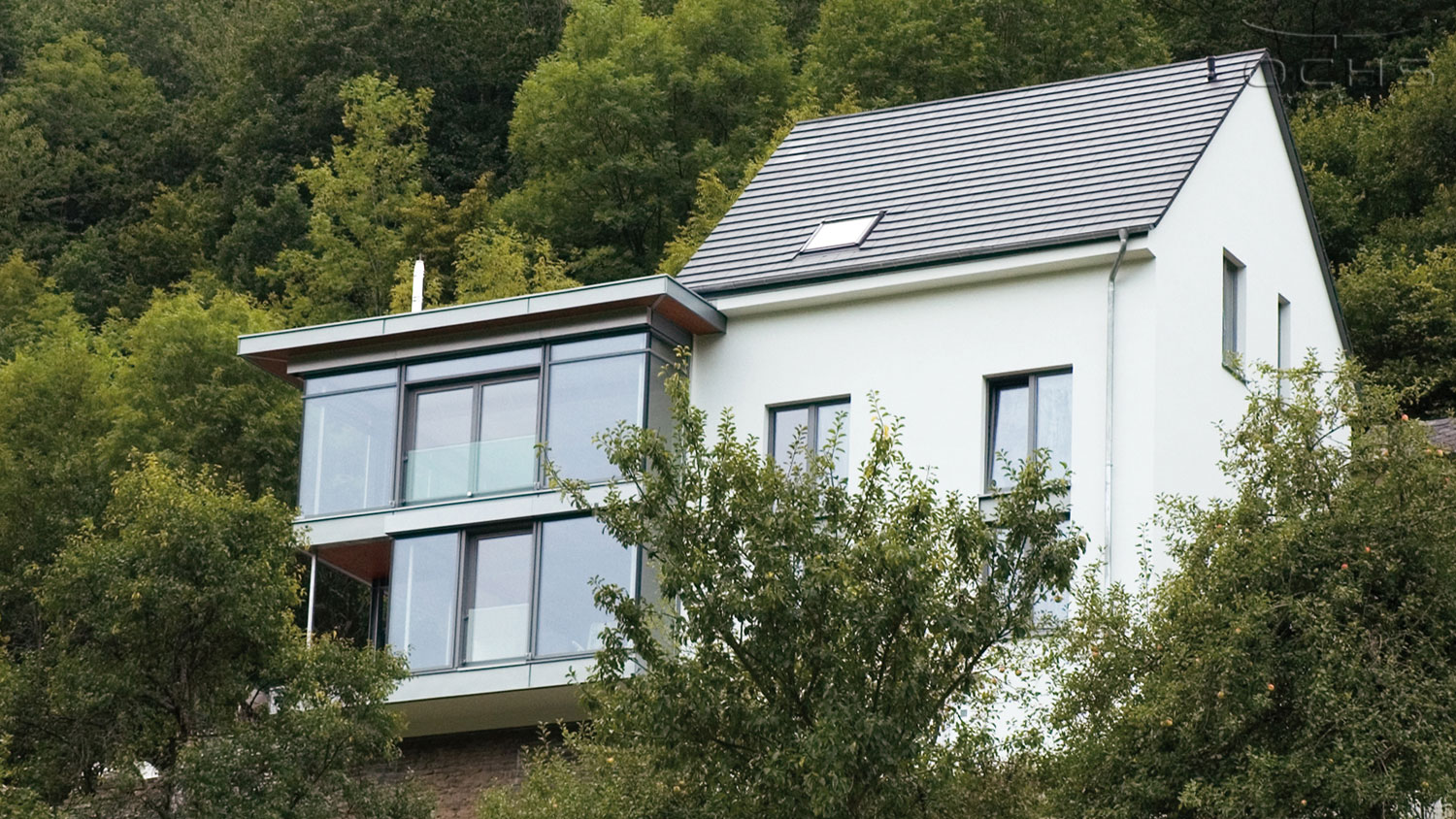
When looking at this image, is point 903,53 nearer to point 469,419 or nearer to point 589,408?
point 469,419

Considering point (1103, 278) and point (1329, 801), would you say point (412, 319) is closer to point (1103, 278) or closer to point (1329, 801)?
point (1103, 278)

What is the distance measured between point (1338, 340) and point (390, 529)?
14644 millimetres

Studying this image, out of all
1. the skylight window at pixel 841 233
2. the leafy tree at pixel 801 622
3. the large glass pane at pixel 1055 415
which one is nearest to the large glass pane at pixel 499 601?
the skylight window at pixel 841 233

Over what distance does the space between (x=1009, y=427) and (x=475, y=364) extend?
7.27m

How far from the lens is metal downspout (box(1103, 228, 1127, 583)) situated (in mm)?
26062

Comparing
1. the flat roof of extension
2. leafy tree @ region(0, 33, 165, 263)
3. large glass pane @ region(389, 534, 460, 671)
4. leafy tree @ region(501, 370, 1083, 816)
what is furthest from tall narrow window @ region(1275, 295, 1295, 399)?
leafy tree @ region(0, 33, 165, 263)

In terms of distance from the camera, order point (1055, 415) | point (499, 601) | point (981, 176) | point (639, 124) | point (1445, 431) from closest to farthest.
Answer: point (1055, 415), point (499, 601), point (981, 176), point (1445, 431), point (639, 124)

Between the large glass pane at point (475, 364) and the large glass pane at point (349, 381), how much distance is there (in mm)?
290

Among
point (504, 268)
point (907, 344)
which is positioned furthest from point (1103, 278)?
point (504, 268)

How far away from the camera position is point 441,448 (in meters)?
29.9

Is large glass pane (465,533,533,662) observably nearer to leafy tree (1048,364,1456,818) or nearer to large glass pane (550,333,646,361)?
large glass pane (550,333,646,361)

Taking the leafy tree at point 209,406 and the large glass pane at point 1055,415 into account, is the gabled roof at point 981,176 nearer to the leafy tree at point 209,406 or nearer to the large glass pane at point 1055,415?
the large glass pane at point 1055,415

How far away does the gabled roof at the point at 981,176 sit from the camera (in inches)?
1129

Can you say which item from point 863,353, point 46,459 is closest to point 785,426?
point 863,353
